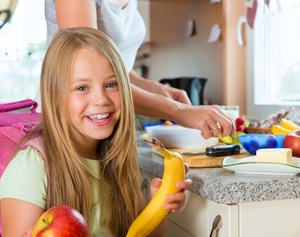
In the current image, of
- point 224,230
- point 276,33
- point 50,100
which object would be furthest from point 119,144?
point 276,33

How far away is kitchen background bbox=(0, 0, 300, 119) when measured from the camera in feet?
6.41

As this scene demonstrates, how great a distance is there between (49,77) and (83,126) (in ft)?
0.40

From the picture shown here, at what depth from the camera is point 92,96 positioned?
955mm

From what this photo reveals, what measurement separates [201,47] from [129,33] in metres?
1.08

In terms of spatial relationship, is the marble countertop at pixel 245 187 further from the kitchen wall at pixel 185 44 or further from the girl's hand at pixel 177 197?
the kitchen wall at pixel 185 44

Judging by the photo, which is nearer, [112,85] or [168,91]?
[112,85]

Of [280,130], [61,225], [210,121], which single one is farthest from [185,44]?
[61,225]

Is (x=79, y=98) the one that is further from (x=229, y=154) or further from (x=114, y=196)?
(x=229, y=154)

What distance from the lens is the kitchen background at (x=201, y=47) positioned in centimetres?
195

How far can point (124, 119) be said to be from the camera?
103 cm

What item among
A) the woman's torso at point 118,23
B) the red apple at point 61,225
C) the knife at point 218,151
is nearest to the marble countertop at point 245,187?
the knife at point 218,151

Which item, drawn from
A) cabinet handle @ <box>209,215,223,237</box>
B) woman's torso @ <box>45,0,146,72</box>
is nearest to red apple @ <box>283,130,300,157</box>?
cabinet handle @ <box>209,215,223,237</box>

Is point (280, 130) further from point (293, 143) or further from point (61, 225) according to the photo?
point (61, 225)

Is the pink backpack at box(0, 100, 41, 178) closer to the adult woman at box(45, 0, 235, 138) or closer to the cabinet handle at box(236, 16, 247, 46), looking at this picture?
the adult woman at box(45, 0, 235, 138)
